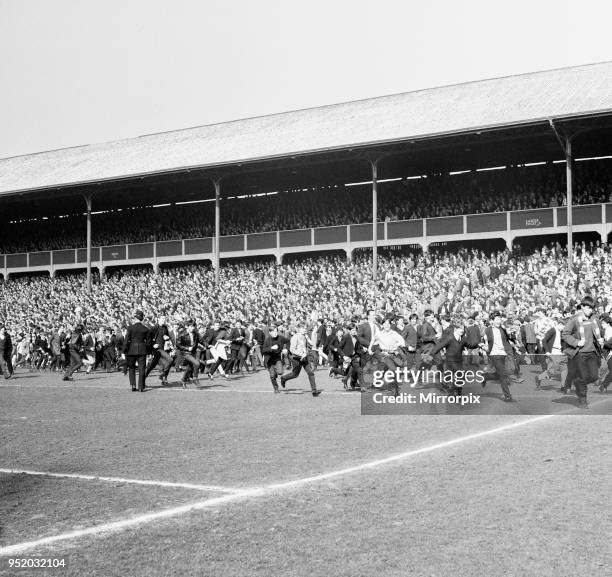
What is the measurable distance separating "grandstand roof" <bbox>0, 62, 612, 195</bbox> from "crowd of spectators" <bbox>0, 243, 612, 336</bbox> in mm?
5089

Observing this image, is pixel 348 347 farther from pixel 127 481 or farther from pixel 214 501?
pixel 214 501

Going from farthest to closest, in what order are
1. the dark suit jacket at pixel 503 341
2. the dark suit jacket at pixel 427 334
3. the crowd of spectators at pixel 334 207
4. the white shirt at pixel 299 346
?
the crowd of spectators at pixel 334 207, the dark suit jacket at pixel 427 334, the white shirt at pixel 299 346, the dark suit jacket at pixel 503 341

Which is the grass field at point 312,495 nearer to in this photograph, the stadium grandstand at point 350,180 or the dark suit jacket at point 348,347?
the dark suit jacket at point 348,347

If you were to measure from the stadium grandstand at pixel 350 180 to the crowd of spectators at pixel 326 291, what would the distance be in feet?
4.49

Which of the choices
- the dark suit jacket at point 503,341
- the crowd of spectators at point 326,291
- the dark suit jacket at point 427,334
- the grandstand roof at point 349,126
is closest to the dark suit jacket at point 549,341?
the dark suit jacket at point 427,334

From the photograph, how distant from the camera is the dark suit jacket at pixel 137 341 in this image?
1997 centimetres

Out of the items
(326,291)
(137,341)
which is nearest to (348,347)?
(137,341)

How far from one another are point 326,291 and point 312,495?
2575 centimetres

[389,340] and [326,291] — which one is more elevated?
[326,291]

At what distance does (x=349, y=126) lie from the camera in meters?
39.8

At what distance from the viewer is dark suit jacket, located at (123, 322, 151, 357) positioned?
65.5 feet
